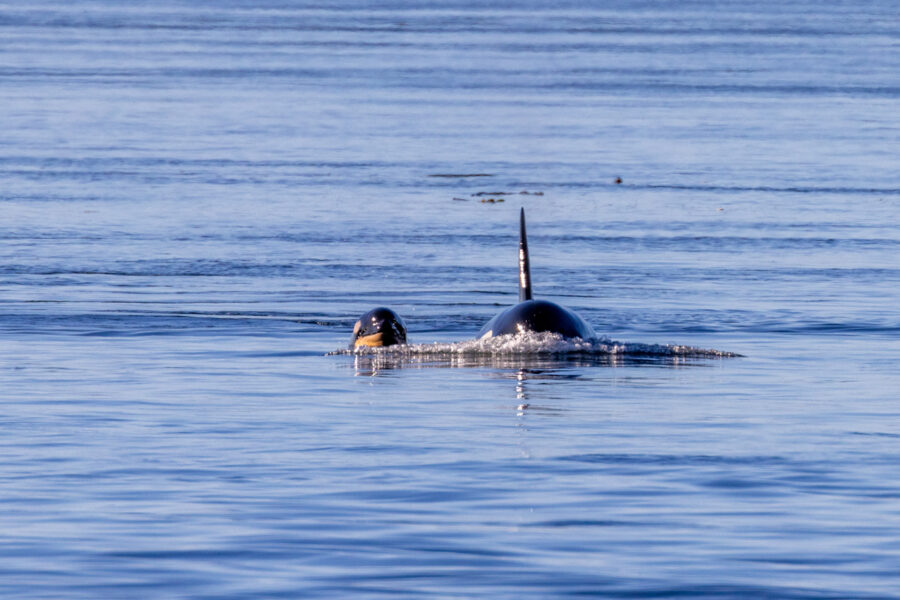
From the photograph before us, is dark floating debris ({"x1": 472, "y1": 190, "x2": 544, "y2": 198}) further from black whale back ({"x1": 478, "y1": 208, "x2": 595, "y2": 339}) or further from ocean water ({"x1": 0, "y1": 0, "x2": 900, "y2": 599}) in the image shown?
black whale back ({"x1": 478, "y1": 208, "x2": 595, "y2": 339})

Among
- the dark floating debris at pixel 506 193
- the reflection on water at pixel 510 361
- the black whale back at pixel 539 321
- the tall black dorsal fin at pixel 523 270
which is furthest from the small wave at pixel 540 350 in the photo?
the dark floating debris at pixel 506 193

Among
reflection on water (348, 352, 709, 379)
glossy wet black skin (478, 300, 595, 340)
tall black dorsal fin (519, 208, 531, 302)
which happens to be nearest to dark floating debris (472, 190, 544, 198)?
tall black dorsal fin (519, 208, 531, 302)

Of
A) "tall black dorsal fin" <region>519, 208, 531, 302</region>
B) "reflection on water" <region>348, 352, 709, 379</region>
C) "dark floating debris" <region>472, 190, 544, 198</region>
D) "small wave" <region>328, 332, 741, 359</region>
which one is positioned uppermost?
"dark floating debris" <region>472, 190, 544, 198</region>

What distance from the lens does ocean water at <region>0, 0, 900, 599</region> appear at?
473 inches

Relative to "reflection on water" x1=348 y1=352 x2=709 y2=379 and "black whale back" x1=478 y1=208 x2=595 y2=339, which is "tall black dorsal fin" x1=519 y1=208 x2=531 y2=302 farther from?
"reflection on water" x1=348 y1=352 x2=709 y2=379

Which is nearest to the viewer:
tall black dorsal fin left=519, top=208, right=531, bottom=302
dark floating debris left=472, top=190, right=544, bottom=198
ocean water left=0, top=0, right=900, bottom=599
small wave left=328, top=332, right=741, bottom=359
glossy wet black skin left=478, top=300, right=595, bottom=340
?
ocean water left=0, top=0, right=900, bottom=599

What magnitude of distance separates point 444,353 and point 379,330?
32.1 inches

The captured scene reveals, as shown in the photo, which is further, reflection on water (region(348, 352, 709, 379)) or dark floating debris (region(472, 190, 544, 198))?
dark floating debris (region(472, 190, 544, 198))

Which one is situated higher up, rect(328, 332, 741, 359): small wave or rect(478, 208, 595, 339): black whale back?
rect(478, 208, 595, 339): black whale back

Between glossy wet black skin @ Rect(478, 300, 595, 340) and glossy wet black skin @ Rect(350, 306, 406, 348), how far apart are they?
1.01 metres

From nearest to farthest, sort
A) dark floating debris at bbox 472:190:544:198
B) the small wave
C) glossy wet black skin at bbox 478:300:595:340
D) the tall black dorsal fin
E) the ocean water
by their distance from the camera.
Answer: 1. the ocean water
2. the small wave
3. glossy wet black skin at bbox 478:300:595:340
4. the tall black dorsal fin
5. dark floating debris at bbox 472:190:544:198

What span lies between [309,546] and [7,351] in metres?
10.8

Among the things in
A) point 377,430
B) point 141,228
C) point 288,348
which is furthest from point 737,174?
point 377,430

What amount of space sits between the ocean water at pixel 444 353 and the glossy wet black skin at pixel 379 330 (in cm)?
37
